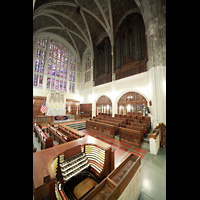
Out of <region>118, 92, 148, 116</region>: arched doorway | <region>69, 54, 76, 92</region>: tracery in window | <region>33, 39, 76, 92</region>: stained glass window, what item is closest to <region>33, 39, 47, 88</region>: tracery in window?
<region>33, 39, 76, 92</region>: stained glass window

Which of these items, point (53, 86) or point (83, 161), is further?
point (53, 86)

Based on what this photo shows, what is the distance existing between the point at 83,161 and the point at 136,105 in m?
6.80

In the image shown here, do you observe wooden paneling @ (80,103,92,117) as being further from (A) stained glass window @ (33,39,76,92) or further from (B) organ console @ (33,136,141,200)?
(B) organ console @ (33,136,141,200)

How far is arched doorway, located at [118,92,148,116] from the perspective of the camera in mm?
7195

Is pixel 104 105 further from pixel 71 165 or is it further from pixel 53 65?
pixel 53 65

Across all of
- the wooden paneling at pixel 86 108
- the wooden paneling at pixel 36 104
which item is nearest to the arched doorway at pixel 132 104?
the wooden paneling at pixel 86 108

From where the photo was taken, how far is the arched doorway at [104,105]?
1008 centimetres

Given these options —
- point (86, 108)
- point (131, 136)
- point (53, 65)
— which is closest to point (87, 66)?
point (53, 65)

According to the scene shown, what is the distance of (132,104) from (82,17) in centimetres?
1286

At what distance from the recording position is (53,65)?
1251 cm

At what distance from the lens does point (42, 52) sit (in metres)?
11.7
